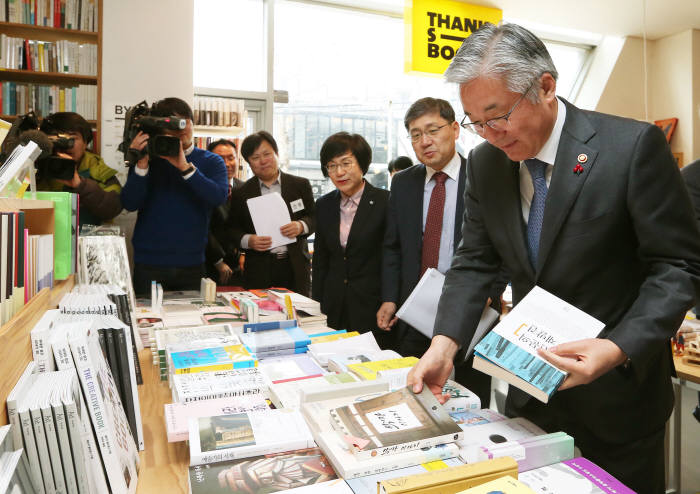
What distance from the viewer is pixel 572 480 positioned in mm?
930

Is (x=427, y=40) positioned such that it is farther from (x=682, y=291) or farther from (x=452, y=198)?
(x=682, y=291)

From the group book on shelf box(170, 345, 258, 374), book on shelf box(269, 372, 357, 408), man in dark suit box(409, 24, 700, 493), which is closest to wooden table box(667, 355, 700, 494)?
man in dark suit box(409, 24, 700, 493)

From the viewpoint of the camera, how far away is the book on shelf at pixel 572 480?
897 mm

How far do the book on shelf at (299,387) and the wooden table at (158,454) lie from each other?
0.23m

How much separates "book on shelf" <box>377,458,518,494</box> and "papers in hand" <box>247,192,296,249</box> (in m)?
2.33

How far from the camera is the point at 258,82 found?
5.42 m

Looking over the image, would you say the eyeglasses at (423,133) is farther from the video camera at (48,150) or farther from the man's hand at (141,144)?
the video camera at (48,150)

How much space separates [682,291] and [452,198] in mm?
1375

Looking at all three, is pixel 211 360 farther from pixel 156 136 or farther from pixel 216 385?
pixel 156 136

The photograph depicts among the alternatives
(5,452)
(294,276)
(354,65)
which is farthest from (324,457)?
(354,65)

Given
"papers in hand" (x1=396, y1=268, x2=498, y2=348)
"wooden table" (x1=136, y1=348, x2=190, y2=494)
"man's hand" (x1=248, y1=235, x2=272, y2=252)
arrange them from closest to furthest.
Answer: "wooden table" (x1=136, y1=348, x2=190, y2=494)
"papers in hand" (x1=396, y1=268, x2=498, y2=348)
"man's hand" (x1=248, y1=235, x2=272, y2=252)

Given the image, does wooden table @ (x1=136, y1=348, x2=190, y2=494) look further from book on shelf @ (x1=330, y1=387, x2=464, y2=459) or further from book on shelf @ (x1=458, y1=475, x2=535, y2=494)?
book on shelf @ (x1=458, y1=475, x2=535, y2=494)

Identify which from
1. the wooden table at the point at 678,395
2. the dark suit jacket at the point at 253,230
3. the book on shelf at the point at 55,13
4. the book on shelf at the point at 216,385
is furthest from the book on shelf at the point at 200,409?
the book on shelf at the point at 55,13

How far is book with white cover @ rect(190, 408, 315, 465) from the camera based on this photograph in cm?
98
